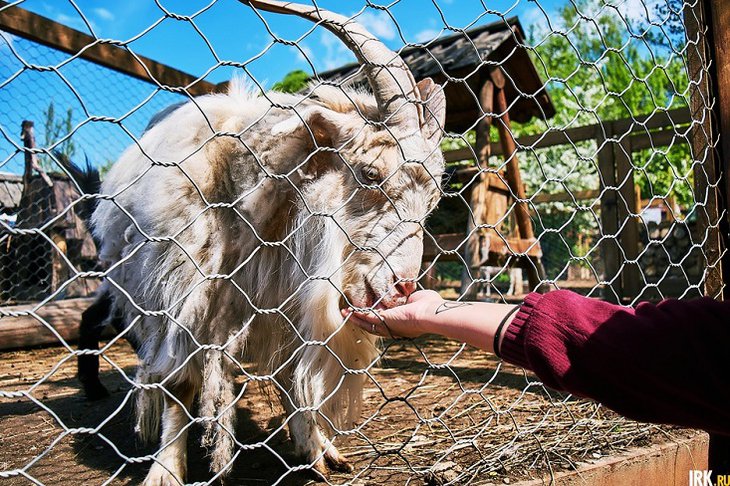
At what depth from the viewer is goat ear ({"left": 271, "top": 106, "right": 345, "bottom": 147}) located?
2.33 m

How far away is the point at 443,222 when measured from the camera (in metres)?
7.43

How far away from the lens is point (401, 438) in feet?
9.23

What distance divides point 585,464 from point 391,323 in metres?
1.08

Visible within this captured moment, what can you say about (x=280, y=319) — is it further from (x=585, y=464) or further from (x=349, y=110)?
(x=585, y=464)

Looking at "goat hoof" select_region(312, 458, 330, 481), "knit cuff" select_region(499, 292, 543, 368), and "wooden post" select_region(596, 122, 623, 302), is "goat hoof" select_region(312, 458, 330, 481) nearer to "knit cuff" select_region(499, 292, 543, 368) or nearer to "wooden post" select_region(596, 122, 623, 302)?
"knit cuff" select_region(499, 292, 543, 368)

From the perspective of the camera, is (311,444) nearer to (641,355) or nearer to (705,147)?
(641,355)

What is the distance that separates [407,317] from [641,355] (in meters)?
0.74

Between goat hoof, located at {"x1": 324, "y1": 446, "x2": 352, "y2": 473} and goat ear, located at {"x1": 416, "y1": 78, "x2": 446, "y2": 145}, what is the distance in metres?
1.48

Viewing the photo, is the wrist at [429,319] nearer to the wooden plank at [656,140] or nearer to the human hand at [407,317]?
the human hand at [407,317]

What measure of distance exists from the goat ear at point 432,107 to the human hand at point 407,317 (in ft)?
2.72

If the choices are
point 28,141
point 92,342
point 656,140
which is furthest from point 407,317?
point 28,141

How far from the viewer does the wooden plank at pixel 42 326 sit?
5953 mm

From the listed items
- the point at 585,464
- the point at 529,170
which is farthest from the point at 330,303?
the point at 529,170

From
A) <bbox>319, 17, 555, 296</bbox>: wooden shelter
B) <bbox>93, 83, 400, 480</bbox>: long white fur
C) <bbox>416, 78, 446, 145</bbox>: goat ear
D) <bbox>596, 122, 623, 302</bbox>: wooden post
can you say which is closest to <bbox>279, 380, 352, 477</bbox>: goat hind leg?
<bbox>93, 83, 400, 480</bbox>: long white fur
